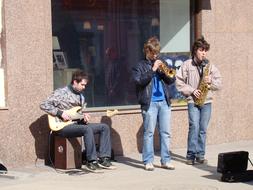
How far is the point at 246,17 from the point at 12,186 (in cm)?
568

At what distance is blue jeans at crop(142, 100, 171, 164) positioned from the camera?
8.70 metres

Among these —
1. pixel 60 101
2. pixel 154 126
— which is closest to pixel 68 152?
pixel 60 101

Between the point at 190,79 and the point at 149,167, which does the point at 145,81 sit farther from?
the point at 149,167

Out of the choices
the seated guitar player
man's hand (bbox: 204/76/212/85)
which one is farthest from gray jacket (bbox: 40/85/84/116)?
man's hand (bbox: 204/76/212/85)

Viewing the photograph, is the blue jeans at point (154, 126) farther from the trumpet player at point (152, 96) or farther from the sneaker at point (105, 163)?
the sneaker at point (105, 163)

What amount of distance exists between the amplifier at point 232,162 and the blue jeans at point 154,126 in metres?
1.19

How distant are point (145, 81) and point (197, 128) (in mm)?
1231

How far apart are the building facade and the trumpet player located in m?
1.31

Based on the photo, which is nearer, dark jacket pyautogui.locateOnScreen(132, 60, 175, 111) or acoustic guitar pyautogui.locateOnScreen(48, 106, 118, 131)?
dark jacket pyautogui.locateOnScreen(132, 60, 175, 111)

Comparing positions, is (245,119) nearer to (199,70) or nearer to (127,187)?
(199,70)

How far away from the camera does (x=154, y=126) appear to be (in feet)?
29.0

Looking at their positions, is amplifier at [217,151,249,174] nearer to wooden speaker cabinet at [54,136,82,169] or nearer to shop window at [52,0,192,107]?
wooden speaker cabinet at [54,136,82,169]

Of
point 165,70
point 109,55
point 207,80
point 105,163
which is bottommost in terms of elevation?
point 105,163

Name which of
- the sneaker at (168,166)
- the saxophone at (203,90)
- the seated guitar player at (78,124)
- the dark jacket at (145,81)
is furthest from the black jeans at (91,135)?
the saxophone at (203,90)
